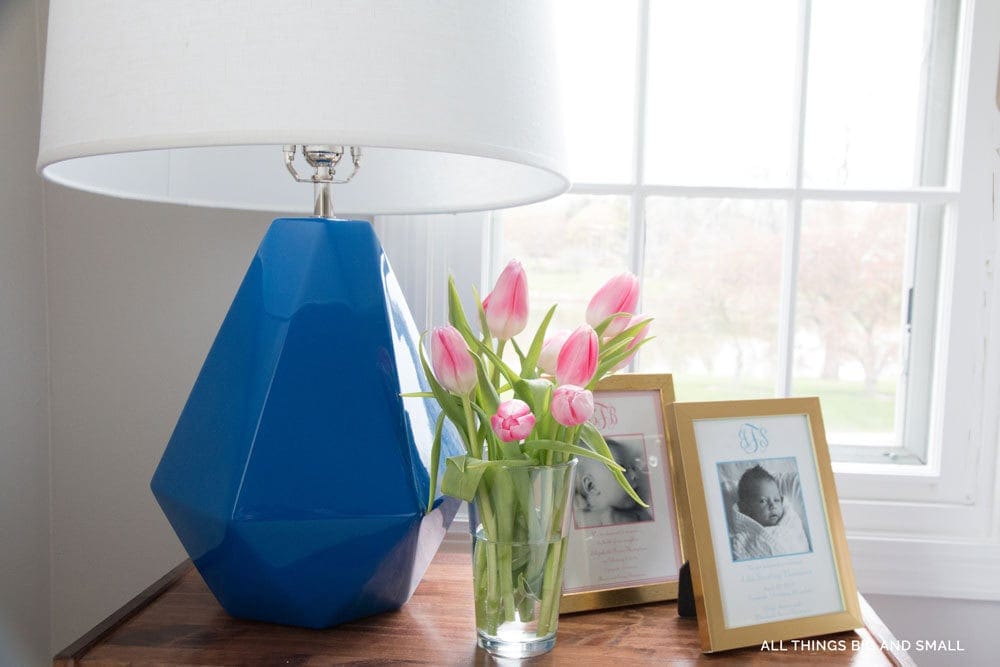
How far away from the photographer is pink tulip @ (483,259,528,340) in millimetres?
698

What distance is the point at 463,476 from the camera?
67cm

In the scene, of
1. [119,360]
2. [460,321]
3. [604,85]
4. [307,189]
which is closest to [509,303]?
[460,321]

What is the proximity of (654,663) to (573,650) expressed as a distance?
74 millimetres

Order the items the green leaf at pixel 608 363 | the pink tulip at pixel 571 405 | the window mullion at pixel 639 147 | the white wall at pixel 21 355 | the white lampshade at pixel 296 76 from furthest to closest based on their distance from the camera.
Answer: the window mullion at pixel 639 147
the white wall at pixel 21 355
the green leaf at pixel 608 363
the pink tulip at pixel 571 405
the white lampshade at pixel 296 76

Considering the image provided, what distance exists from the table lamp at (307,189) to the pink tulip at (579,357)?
0.14 metres

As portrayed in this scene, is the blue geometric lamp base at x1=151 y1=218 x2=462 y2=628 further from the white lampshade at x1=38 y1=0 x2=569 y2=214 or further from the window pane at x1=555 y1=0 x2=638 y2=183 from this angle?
the window pane at x1=555 y1=0 x2=638 y2=183

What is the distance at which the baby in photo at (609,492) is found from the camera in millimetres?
814

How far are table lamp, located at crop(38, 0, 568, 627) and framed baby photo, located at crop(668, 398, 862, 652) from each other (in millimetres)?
248

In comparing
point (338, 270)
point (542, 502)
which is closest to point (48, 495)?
point (338, 270)

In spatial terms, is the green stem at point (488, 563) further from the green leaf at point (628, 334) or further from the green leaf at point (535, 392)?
the green leaf at point (628, 334)

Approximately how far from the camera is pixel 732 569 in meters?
0.76

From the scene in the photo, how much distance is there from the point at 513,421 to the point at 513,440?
3 centimetres

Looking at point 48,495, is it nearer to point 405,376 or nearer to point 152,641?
point 152,641

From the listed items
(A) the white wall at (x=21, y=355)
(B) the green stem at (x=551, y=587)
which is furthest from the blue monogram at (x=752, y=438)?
(A) the white wall at (x=21, y=355)
